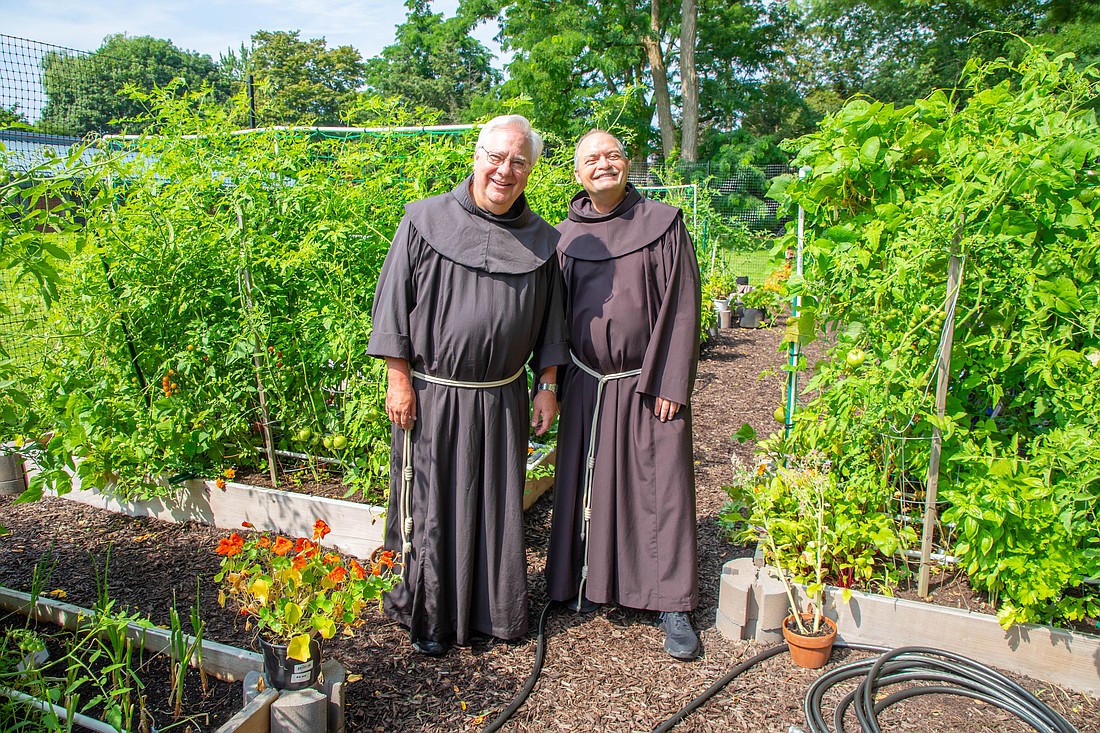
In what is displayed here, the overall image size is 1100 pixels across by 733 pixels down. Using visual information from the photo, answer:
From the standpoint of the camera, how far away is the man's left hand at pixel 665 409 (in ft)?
9.65

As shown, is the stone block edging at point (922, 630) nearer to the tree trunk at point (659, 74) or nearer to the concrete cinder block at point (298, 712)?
the concrete cinder block at point (298, 712)

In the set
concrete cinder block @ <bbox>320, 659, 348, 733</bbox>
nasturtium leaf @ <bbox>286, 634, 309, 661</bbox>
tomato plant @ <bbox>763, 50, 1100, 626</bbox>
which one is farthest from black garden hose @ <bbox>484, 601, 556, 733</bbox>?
tomato plant @ <bbox>763, 50, 1100, 626</bbox>

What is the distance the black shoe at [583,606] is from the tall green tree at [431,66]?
131 feet

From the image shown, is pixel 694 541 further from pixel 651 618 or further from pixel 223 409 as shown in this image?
pixel 223 409

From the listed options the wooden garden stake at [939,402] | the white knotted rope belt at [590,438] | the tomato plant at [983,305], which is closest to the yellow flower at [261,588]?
the white knotted rope belt at [590,438]

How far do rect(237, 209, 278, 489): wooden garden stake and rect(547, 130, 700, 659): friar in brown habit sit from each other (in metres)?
1.47

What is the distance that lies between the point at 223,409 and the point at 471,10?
26.9 metres

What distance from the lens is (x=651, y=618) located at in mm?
3215

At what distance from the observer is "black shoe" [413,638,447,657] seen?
2.88m

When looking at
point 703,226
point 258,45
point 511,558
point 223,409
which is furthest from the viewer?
point 258,45

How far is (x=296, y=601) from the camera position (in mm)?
2307

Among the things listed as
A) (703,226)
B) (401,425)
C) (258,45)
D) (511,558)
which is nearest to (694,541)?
(511,558)

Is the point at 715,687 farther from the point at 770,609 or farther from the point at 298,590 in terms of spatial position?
the point at 298,590

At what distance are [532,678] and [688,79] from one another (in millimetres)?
20986
